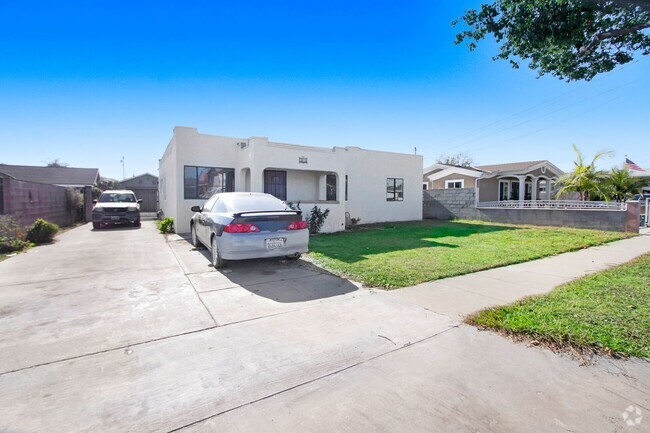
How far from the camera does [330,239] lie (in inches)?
433

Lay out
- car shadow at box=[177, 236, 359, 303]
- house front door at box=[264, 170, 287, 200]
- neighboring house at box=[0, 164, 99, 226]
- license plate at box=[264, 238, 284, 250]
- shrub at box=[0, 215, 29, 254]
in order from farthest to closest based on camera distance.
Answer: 1. house front door at box=[264, 170, 287, 200]
2. neighboring house at box=[0, 164, 99, 226]
3. shrub at box=[0, 215, 29, 254]
4. license plate at box=[264, 238, 284, 250]
5. car shadow at box=[177, 236, 359, 303]

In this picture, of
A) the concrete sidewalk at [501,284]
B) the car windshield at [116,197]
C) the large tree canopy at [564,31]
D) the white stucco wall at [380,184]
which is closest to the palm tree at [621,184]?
the white stucco wall at [380,184]

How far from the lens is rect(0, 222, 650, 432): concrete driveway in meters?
2.25

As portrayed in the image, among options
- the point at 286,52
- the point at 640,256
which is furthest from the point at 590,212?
the point at 286,52

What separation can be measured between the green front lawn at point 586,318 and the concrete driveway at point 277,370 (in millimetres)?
287

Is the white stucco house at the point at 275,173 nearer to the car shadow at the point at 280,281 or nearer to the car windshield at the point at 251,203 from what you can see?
the car windshield at the point at 251,203

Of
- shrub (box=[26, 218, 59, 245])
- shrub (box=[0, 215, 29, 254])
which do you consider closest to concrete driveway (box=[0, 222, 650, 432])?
shrub (box=[0, 215, 29, 254])

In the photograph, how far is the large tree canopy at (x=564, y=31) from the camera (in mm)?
5230

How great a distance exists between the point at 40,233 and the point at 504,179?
26.6 m

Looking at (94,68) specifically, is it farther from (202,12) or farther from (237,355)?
(237,355)

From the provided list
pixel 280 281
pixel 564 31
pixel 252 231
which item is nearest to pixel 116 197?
pixel 252 231

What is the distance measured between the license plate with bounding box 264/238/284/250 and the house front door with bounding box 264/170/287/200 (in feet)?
25.6

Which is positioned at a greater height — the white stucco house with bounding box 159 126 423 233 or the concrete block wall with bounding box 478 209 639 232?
the white stucco house with bounding box 159 126 423 233

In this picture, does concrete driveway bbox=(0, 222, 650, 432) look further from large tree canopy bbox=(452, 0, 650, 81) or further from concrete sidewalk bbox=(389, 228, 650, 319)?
large tree canopy bbox=(452, 0, 650, 81)
